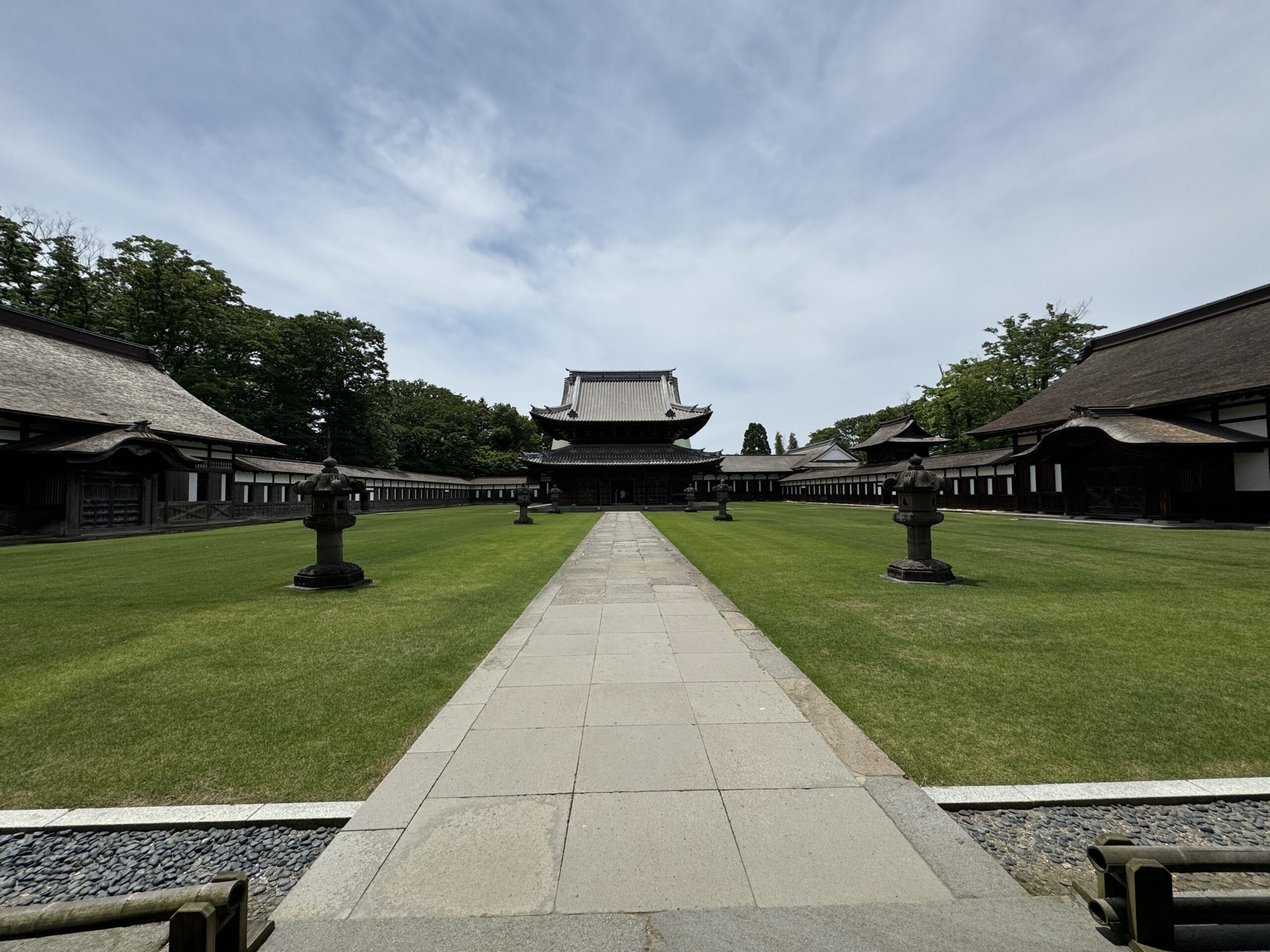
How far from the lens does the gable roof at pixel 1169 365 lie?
18.3m

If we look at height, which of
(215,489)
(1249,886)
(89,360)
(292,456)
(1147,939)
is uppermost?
(89,360)

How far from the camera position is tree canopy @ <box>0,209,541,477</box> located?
95.8 feet

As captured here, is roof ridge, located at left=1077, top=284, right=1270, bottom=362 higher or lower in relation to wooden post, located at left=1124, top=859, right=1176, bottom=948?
higher

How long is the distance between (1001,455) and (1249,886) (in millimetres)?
29755

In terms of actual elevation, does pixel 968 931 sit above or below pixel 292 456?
below

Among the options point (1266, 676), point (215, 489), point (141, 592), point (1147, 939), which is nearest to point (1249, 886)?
point (1147, 939)

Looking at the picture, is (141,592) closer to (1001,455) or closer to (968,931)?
(968,931)

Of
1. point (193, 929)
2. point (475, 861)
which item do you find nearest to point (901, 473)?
point (475, 861)

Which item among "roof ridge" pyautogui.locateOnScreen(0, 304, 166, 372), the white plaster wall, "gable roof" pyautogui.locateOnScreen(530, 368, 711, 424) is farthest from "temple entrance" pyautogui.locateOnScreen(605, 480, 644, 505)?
the white plaster wall

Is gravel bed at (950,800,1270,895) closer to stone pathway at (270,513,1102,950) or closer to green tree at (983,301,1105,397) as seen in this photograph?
stone pathway at (270,513,1102,950)

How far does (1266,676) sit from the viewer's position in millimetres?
4199

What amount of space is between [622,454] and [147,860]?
32.5 meters

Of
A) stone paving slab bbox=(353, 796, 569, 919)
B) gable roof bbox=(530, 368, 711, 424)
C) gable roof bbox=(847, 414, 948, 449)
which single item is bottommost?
stone paving slab bbox=(353, 796, 569, 919)

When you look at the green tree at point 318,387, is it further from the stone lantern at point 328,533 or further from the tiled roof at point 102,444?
the stone lantern at point 328,533
